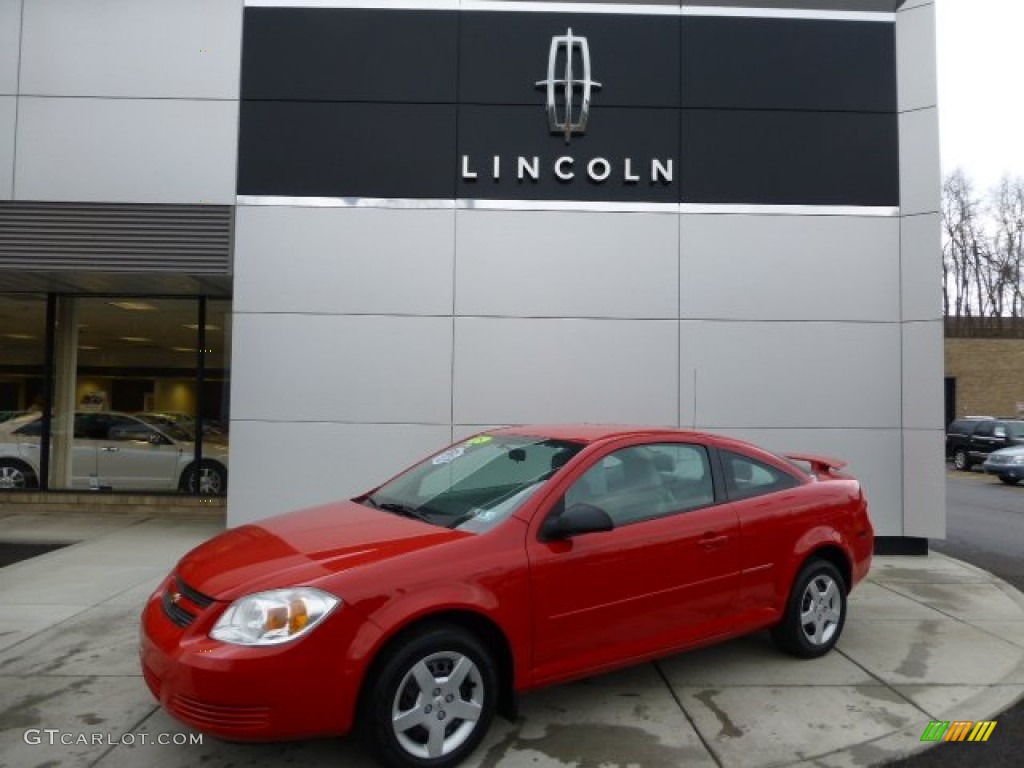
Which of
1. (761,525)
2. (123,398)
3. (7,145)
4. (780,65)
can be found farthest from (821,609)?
(123,398)

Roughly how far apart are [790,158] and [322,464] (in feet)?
20.8

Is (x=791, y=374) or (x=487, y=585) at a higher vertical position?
(x=791, y=374)

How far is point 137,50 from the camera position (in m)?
8.74

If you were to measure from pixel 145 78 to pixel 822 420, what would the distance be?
8623 millimetres

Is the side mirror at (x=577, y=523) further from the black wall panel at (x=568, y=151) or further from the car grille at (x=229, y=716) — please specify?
the black wall panel at (x=568, y=151)

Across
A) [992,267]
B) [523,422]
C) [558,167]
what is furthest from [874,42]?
[992,267]

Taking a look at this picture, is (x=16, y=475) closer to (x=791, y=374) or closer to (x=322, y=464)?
(x=322, y=464)

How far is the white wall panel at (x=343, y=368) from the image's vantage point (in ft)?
27.9

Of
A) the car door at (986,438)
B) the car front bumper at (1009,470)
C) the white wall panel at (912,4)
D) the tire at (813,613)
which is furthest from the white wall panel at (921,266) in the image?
the car door at (986,438)

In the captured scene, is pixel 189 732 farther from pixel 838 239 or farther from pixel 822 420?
pixel 838 239

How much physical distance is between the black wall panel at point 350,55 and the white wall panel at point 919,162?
16.9 ft

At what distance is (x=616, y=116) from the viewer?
871cm

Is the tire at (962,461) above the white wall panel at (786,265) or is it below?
below

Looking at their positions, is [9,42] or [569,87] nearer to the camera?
[569,87]
